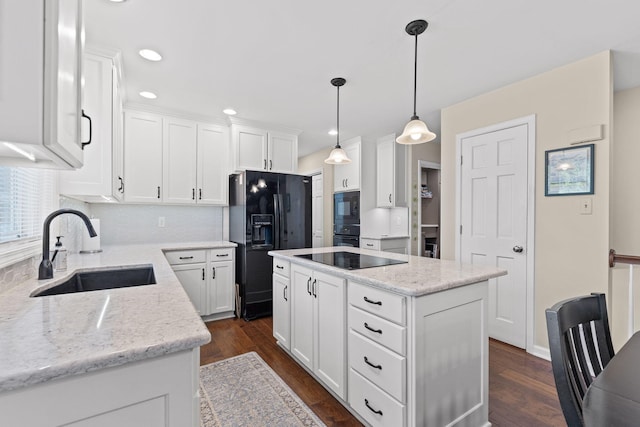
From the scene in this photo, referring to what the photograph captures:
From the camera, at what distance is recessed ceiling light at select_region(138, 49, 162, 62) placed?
7.30ft

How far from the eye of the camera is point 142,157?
3277mm

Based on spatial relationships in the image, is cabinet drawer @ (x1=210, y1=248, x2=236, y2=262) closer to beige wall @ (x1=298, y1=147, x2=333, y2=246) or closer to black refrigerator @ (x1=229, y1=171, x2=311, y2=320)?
black refrigerator @ (x1=229, y1=171, x2=311, y2=320)

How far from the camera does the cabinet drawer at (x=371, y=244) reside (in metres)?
4.35

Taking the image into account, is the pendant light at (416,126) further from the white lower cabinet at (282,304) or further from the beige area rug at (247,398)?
the beige area rug at (247,398)

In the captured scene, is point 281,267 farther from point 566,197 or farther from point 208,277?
point 566,197

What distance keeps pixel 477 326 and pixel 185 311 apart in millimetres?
1528

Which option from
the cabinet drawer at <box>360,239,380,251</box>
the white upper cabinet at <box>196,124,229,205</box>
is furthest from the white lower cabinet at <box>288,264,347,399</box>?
the cabinet drawer at <box>360,239,380,251</box>

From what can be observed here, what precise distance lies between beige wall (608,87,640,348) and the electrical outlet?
1.68 ft

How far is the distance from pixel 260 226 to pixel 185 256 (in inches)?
34.7

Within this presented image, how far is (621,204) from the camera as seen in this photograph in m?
2.68

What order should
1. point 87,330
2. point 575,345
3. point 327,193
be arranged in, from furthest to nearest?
1. point 327,193
2. point 575,345
3. point 87,330

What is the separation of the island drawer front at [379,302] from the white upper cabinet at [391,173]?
292 cm

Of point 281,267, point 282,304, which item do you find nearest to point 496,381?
point 282,304

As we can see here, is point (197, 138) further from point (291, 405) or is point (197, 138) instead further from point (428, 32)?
point (291, 405)
